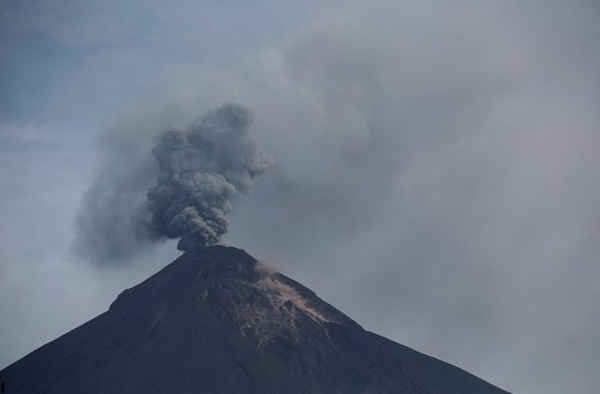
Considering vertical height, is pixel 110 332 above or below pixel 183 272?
below

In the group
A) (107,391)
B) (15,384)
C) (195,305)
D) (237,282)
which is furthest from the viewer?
(237,282)

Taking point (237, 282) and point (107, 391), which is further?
point (237, 282)

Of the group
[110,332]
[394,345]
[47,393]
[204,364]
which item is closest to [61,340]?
[110,332]

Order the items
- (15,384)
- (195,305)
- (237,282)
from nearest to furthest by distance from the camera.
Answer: (15,384), (195,305), (237,282)

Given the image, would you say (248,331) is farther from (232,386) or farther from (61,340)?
(61,340)

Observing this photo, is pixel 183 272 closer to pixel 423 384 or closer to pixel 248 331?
pixel 248 331

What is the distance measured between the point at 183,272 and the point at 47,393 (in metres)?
23.7

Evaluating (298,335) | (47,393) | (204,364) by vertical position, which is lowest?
(47,393)

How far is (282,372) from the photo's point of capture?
101 m

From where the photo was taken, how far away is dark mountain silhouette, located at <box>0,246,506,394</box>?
98.9 m

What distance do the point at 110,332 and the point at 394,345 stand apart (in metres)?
33.0

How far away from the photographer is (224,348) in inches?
4082

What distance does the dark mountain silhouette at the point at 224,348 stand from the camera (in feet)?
325

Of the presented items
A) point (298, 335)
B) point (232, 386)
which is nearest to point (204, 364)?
point (232, 386)
